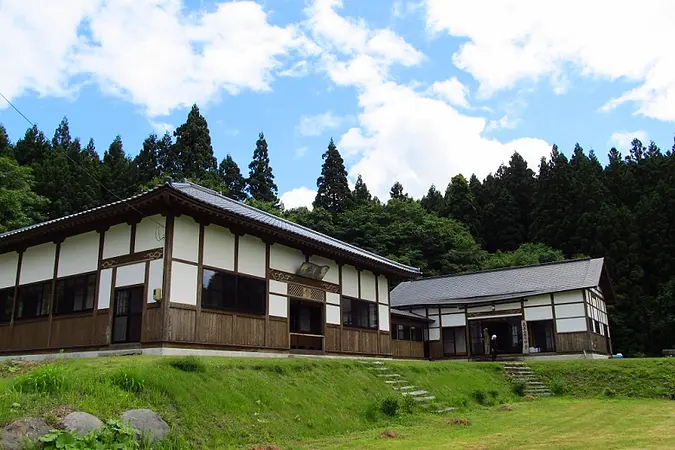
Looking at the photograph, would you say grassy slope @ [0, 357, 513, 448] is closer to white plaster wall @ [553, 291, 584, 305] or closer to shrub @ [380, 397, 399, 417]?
shrub @ [380, 397, 399, 417]

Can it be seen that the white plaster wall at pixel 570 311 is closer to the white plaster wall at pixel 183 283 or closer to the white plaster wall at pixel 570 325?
the white plaster wall at pixel 570 325

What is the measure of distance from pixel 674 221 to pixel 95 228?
4031cm

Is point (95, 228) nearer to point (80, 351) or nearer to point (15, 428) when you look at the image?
point (80, 351)

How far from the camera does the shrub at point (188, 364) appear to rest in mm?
11328

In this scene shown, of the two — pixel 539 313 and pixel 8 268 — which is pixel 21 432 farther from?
pixel 539 313

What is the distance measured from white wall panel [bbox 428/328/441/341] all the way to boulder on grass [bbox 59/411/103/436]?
2562 cm

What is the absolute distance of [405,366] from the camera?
18016mm

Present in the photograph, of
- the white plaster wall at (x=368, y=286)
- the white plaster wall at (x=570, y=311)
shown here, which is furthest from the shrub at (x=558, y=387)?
the white plaster wall at (x=570, y=311)

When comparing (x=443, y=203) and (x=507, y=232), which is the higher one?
(x=443, y=203)

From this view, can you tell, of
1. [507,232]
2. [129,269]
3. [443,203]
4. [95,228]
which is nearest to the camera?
[129,269]

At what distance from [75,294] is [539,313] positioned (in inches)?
875

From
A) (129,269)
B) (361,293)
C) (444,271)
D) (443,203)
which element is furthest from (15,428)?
(443,203)

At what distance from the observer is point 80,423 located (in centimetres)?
802

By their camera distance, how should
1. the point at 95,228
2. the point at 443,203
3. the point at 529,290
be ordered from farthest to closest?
the point at 443,203 < the point at 529,290 < the point at 95,228
